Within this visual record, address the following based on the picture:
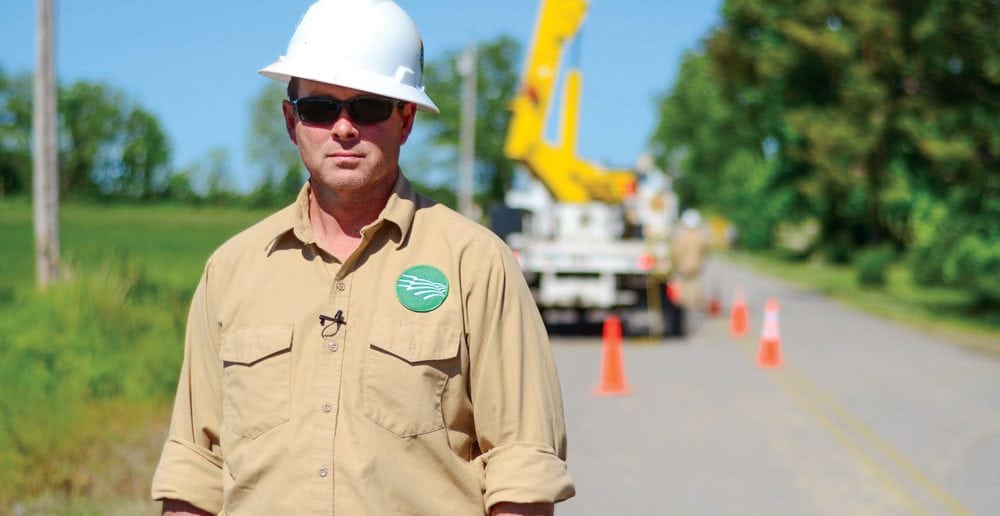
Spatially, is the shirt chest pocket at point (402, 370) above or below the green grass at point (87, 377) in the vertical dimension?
above

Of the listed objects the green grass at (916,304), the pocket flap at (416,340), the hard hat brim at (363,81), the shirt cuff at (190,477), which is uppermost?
the hard hat brim at (363,81)

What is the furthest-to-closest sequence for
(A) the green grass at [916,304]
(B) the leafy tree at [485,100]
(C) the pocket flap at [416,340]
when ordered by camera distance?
(B) the leafy tree at [485,100] → (A) the green grass at [916,304] → (C) the pocket flap at [416,340]

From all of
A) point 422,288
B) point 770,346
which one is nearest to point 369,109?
point 422,288

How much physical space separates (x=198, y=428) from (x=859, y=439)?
26.9ft

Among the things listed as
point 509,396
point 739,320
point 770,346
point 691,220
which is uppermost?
point 509,396

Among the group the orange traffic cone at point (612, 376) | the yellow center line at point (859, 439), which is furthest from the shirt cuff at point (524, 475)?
the orange traffic cone at point (612, 376)

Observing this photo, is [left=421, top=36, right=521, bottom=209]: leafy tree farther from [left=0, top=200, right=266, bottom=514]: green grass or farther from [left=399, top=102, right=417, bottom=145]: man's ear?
[left=399, top=102, right=417, bottom=145]: man's ear

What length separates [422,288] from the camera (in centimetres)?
252

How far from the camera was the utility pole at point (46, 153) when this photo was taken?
13469 mm

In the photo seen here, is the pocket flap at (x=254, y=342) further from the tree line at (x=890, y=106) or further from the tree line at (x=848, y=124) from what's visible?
the tree line at (x=890, y=106)

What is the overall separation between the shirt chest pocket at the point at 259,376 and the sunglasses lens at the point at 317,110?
426 millimetres

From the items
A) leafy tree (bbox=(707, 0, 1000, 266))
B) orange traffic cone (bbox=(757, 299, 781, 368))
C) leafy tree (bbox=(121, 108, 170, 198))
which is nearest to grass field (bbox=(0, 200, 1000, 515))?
leafy tree (bbox=(121, 108, 170, 198))

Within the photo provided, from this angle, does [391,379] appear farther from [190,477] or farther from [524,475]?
[190,477]

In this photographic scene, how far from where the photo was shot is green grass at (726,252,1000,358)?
21047 millimetres
